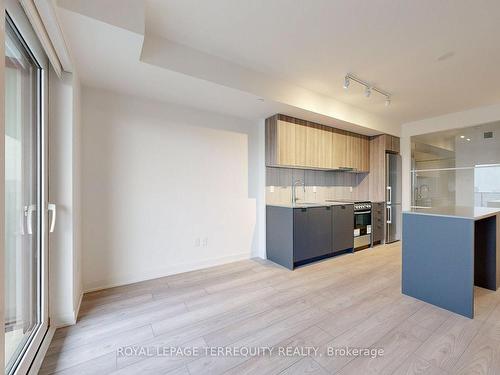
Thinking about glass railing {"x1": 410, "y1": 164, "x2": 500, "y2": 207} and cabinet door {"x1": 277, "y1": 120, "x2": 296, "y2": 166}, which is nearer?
cabinet door {"x1": 277, "y1": 120, "x2": 296, "y2": 166}

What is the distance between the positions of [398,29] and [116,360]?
346 cm

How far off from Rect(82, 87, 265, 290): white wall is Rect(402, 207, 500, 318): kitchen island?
79.5 inches

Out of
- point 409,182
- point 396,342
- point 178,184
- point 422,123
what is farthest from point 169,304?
point 422,123

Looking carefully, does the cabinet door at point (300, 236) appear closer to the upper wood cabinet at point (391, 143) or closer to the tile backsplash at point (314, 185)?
the tile backsplash at point (314, 185)

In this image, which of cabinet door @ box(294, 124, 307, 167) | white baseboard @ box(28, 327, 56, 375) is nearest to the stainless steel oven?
cabinet door @ box(294, 124, 307, 167)

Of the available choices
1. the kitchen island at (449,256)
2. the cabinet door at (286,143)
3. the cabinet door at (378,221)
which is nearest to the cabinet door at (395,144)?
the cabinet door at (378,221)

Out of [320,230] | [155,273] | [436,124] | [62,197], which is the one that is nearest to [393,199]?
[436,124]

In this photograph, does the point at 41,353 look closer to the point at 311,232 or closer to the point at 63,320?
the point at 63,320

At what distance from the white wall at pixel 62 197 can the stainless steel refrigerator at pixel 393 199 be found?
199 inches

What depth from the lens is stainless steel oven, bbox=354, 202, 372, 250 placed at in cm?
407

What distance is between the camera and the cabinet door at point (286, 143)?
3.34 m

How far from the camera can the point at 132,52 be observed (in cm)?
188

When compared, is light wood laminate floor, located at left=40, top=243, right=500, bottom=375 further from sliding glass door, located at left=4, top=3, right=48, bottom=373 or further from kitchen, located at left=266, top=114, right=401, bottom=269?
kitchen, located at left=266, top=114, right=401, bottom=269

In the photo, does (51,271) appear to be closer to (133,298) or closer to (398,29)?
(133,298)
